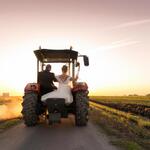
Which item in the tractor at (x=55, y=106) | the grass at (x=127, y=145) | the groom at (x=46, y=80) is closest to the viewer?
the grass at (x=127, y=145)

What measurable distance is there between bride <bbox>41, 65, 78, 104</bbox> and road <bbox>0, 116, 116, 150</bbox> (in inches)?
45.3

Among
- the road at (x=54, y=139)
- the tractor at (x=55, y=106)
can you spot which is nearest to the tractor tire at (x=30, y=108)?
the tractor at (x=55, y=106)

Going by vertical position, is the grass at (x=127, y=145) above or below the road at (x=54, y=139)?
below

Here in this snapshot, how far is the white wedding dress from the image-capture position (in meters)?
17.4

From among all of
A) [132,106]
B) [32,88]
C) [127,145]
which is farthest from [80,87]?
[132,106]

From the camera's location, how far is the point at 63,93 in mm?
17500

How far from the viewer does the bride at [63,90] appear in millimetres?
17422

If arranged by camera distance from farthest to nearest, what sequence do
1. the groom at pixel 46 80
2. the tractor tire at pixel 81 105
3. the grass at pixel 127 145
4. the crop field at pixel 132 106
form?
the crop field at pixel 132 106, the groom at pixel 46 80, the tractor tire at pixel 81 105, the grass at pixel 127 145

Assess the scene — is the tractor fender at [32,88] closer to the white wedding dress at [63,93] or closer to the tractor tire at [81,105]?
the white wedding dress at [63,93]

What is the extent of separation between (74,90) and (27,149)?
629cm

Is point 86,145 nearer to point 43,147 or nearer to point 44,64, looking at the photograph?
point 43,147

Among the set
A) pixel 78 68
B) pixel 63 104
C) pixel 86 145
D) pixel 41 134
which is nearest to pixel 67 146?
pixel 86 145

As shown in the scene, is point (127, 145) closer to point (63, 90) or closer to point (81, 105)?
point (81, 105)

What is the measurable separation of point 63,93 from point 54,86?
3.94 ft
